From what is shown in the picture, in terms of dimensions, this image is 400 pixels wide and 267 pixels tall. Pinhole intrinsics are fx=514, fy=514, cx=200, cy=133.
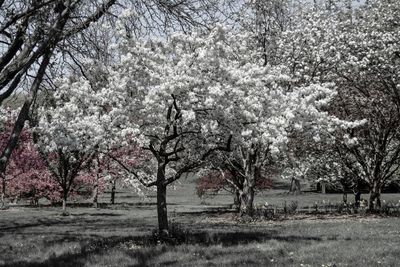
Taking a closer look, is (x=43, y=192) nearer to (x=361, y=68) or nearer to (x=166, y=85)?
(x=361, y=68)

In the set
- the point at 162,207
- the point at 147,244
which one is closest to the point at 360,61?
the point at 162,207

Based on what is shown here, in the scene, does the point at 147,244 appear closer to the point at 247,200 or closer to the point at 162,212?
the point at 162,212

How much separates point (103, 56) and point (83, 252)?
492 cm

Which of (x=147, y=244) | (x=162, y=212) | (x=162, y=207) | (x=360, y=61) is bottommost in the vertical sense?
(x=147, y=244)

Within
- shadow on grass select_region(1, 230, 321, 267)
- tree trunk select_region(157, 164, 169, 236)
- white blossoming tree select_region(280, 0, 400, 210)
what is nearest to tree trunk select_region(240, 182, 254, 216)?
white blossoming tree select_region(280, 0, 400, 210)

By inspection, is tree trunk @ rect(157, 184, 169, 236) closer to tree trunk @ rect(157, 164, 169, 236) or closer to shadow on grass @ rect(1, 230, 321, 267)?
tree trunk @ rect(157, 164, 169, 236)

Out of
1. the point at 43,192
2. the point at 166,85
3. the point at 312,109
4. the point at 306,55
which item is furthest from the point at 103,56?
the point at 43,192

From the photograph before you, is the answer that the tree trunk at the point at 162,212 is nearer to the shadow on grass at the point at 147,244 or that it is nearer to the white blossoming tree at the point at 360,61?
the shadow on grass at the point at 147,244

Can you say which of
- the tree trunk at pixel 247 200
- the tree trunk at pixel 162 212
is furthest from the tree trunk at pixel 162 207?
the tree trunk at pixel 247 200

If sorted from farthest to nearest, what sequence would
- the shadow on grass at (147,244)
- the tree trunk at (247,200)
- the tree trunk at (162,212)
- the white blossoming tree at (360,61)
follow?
1. the tree trunk at (247,200)
2. the white blossoming tree at (360,61)
3. the tree trunk at (162,212)
4. the shadow on grass at (147,244)

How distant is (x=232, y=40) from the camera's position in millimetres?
13844

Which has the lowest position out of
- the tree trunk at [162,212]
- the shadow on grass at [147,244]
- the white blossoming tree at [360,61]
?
the shadow on grass at [147,244]

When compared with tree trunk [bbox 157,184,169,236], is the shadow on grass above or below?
below

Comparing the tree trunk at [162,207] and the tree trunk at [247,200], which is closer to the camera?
the tree trunk at [162,207]
